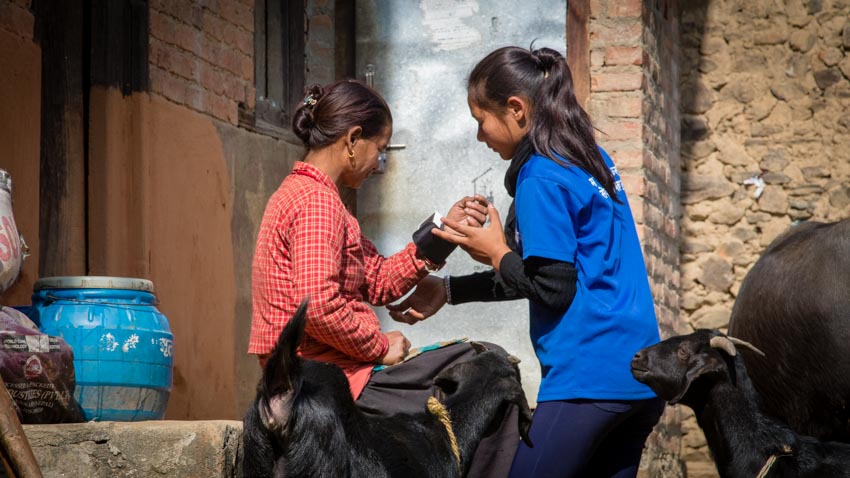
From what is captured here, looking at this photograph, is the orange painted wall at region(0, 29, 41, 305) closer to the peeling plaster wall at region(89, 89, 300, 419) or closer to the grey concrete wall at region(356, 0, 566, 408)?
the peeling plaster wall at region(89, 89, 300, 419)

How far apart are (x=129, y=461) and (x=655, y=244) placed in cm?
460

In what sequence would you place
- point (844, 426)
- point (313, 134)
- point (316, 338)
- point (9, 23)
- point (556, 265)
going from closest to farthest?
point (556, 265) < point (316, 338) < point (313, 134) < point (9, 23) < point (844, 426)

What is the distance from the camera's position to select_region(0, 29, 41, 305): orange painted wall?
4.60 metres

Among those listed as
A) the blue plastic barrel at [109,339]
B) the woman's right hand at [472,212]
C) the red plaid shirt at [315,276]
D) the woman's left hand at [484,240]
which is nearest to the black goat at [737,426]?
the woman's right hand at [472,212]

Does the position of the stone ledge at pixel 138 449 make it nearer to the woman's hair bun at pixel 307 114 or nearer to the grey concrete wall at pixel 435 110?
the woman's hair bun at pixel 307 114

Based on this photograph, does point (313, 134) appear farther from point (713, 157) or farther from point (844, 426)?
point (713, 157)

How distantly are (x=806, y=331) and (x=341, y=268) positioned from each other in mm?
3205

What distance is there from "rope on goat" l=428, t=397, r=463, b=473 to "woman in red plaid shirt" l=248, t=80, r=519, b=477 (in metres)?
0.17

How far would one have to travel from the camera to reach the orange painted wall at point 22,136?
15.1 feet

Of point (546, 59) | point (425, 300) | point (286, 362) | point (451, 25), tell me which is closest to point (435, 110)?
point (451, 25)

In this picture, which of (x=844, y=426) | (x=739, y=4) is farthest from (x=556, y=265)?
(x=739, y=4)

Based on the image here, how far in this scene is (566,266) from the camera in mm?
3074

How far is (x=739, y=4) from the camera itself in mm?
8531

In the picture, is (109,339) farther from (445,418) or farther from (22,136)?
(22,136)
